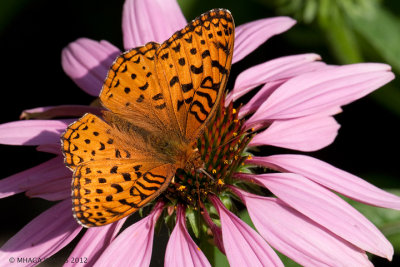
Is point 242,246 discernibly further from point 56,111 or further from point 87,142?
point 56,111

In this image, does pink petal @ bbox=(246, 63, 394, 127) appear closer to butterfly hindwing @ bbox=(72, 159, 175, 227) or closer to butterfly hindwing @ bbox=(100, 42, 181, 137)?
butterfly hindwing @ bbox=(100, 42, 181, 137)

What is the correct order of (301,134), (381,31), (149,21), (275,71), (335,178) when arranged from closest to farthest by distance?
(335,178)
(301,134)
(275,71)
(149,21)
(381,31)

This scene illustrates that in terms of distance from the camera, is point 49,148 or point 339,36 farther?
point 339,36

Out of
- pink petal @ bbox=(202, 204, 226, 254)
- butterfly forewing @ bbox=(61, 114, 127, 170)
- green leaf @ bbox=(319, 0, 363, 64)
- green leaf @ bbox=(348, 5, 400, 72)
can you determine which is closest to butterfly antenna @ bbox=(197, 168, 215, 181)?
pink petal @ bbox=(202, 204, 226, 254)

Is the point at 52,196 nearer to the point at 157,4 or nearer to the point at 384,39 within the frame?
the point at 157,4

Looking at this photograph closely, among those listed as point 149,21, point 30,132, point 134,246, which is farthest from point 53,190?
point 149,21

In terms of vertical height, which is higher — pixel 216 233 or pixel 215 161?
pixel 215 161

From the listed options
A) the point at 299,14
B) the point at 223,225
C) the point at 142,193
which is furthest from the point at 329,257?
the point at 299,14
